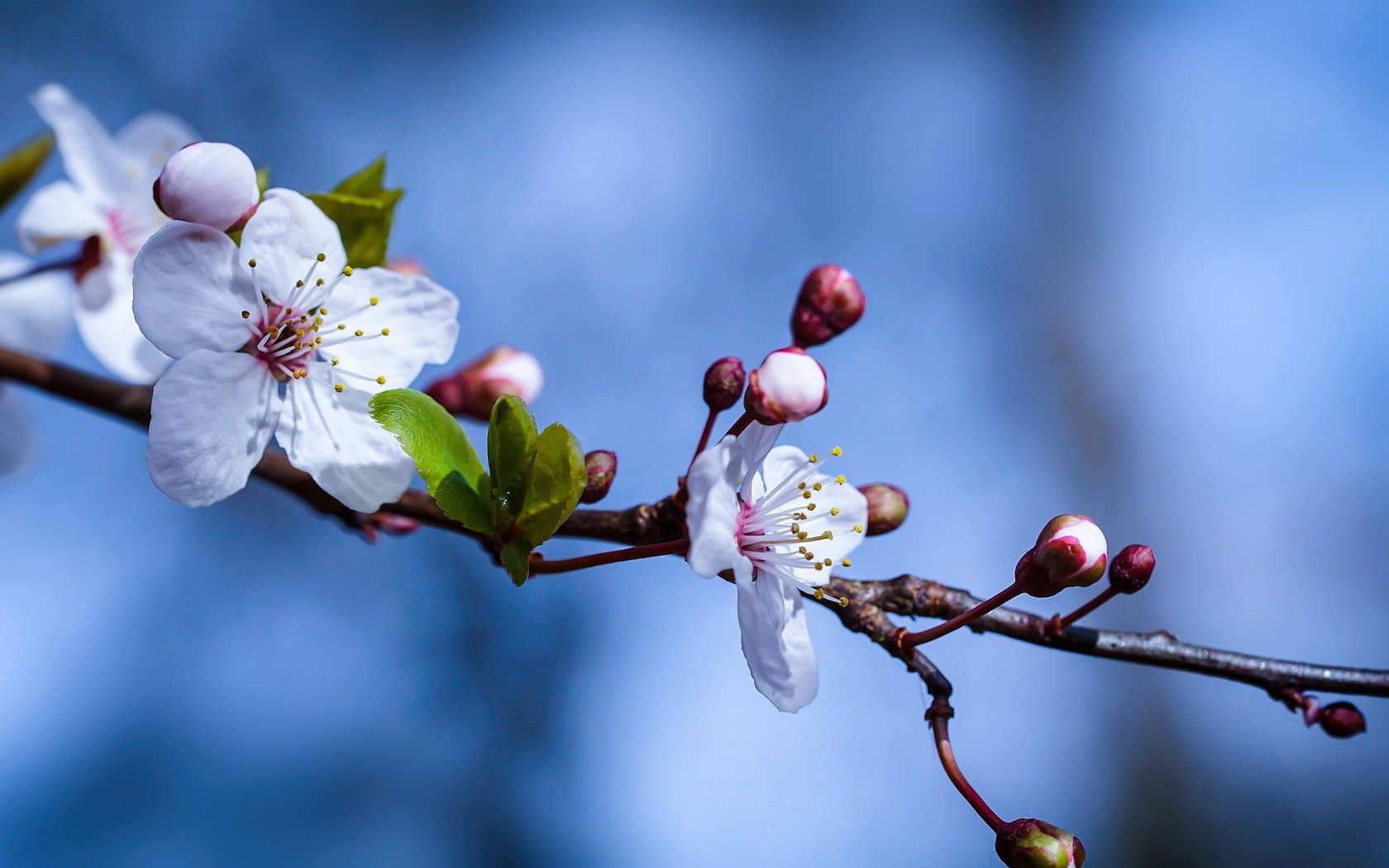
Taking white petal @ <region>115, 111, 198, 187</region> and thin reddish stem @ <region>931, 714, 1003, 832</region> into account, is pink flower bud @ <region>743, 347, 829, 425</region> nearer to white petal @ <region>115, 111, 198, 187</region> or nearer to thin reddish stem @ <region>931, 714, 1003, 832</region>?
thin reddish stem @ <region>931, 714, 1003, 832</region>

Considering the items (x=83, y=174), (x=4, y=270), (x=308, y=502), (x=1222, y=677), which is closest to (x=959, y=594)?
(x=1222, y=677)

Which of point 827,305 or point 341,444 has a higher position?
point 827,305

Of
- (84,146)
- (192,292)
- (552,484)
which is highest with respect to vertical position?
(84,146)

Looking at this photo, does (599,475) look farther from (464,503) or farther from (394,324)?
(394,324)

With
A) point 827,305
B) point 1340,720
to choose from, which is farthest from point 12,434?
point 1340,720

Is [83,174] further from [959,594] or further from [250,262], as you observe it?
[959,594]

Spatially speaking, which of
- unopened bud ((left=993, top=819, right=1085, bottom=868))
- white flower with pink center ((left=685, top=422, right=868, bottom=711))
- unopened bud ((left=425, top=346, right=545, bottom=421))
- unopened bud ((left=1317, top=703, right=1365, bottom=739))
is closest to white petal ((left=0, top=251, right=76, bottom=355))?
unopened bud ((left=425, top=346, right=545, bottom=421))

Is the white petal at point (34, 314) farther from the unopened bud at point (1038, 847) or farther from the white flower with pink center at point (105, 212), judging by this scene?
the unopened bud at point (1038, 847)
